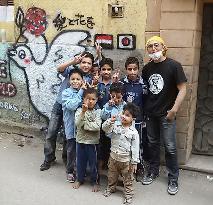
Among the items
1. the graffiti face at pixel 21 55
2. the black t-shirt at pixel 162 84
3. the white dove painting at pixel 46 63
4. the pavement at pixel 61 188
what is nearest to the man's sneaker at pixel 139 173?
the pavement at pixel 61 188

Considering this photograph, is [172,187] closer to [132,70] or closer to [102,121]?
[102,121]

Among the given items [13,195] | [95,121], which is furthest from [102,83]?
[13,195]

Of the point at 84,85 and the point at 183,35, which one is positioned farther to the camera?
the point at 183,35

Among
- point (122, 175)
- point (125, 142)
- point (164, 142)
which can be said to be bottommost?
point (122, 175)

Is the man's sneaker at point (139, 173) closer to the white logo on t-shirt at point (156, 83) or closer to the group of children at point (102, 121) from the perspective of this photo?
the group of children at point (102, 121)

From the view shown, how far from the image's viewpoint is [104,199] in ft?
13.8

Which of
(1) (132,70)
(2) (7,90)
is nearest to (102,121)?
(1) (132,70)

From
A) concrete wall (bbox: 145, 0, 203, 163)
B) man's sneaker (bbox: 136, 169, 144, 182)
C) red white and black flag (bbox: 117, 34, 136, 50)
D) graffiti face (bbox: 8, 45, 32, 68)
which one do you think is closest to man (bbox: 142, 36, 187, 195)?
man's sneaker (bbox: 136, 169, 144, 182)

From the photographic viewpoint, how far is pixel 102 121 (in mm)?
4293

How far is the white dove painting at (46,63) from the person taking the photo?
18.3 ft

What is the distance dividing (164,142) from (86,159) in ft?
3.13

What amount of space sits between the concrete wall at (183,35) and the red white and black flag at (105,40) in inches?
21.3

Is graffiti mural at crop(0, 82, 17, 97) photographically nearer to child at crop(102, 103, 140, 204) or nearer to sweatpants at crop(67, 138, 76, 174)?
sweatpants at crop(67, 138, 76, 174)

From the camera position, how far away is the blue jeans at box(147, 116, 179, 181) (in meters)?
4.45
